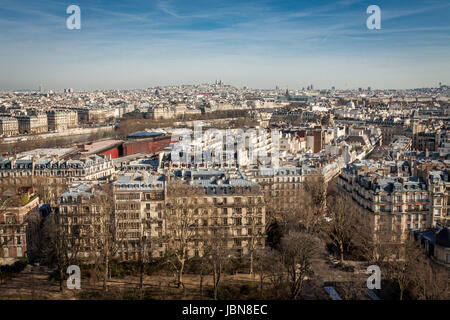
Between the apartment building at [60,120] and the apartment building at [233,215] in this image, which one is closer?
the apartment building at [233,215]

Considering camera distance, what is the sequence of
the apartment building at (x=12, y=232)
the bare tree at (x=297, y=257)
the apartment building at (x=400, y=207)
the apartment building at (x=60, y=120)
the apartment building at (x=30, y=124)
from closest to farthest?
the bare tree at (x=297, y=257) → the apartment building at (x=12, y=232) → the apartment building at (x=400, y=207) → the apartment building at (x=30, y=124) → the apartment building at (x=60, y=120)

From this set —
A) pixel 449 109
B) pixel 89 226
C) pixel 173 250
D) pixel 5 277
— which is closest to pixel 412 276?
pixel 173 250

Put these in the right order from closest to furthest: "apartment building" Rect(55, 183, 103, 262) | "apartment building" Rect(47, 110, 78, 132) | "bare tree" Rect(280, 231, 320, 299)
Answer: "bare tree" Rect(280, 231, 320, 299)
"apartment building" Rect(55, 183, 103, 262)
"apartment building" Rect(47, 110, 78, 132)

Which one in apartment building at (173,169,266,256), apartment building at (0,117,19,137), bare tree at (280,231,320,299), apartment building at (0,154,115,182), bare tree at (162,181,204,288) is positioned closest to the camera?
bare tree at (280,231,320,299)

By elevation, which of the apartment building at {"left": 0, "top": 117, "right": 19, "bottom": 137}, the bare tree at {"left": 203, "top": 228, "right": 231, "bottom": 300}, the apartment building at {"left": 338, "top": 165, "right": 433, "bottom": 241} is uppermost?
the apartment building at {"left": 0, "top": 117, "right": 19, "bottom": 137}

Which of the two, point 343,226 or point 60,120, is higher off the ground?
point 60,120

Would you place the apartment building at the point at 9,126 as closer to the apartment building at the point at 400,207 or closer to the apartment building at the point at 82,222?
the apartment building at the point at 82,222

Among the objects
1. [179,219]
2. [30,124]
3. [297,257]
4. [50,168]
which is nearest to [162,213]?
[179,219]

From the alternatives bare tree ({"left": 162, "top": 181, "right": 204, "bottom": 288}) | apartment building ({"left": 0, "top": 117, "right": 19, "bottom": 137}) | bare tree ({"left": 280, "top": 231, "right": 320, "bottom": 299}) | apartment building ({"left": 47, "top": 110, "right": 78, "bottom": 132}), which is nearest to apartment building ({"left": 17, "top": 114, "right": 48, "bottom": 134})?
apartment building ({"left": 0, "top": 117, "right": 19, "bottom": 137})

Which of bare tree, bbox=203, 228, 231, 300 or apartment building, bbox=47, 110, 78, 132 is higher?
apartment building, bbox=47, 110, 78, 132

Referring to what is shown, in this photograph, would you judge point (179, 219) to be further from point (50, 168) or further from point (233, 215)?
point (50, 168)

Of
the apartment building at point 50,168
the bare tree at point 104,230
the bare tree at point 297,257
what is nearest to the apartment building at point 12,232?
the bare tree at point 104,230

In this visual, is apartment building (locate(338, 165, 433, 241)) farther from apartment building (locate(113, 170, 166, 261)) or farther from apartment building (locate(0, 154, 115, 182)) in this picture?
apartment building (locate(0, 154, 115, 182))
